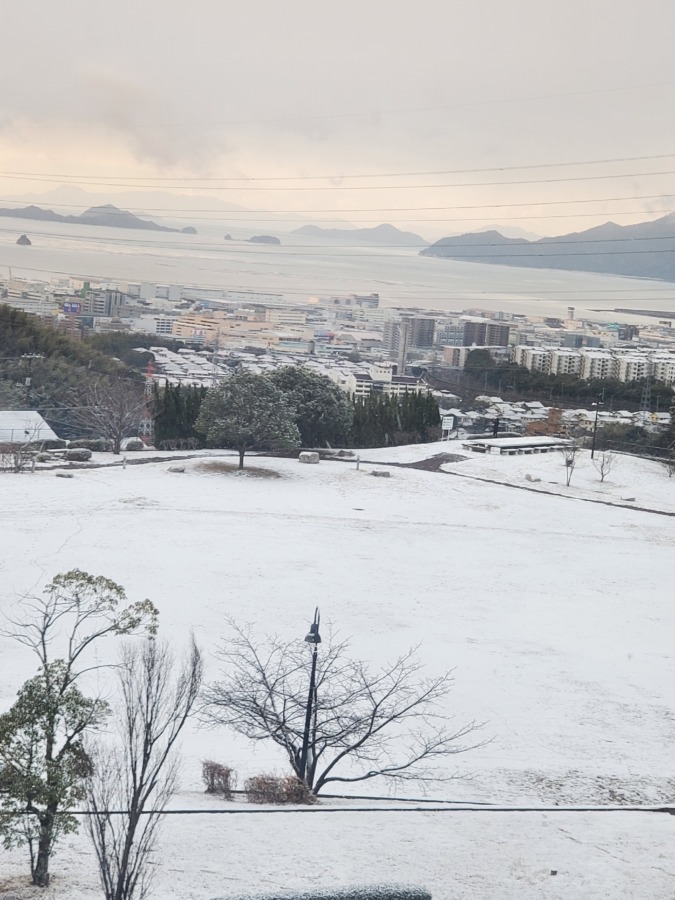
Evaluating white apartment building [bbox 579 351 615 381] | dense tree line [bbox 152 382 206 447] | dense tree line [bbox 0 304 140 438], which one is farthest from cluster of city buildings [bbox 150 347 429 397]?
dense tree line [bbox 152 382 206 447]

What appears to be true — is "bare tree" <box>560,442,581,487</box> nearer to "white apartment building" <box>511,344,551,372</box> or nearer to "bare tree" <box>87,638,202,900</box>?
"bare tree" <box>87,638,202,900</box>

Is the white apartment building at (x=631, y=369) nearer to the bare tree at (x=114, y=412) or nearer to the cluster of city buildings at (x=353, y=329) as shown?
the cluster of city buildings at (x=353, y=329)

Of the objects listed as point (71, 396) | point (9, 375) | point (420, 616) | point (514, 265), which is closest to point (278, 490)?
point (420, 616)

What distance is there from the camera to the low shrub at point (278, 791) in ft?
30.1

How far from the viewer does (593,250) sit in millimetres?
82938

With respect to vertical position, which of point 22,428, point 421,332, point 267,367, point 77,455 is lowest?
point 77,455

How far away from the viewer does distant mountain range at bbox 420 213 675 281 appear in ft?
250

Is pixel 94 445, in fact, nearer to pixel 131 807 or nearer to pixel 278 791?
pixel 278 791

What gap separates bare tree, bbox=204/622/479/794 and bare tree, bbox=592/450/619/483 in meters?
16.2

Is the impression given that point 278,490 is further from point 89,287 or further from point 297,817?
point 89,287

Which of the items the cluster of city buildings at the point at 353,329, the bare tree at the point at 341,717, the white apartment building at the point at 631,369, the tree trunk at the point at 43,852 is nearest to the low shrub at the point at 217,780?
the bare tree at the point at 341,717

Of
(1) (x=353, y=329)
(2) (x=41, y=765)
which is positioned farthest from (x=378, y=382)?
(2) (x=41, y=765)

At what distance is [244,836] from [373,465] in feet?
62.9

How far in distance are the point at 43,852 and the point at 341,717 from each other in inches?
157
